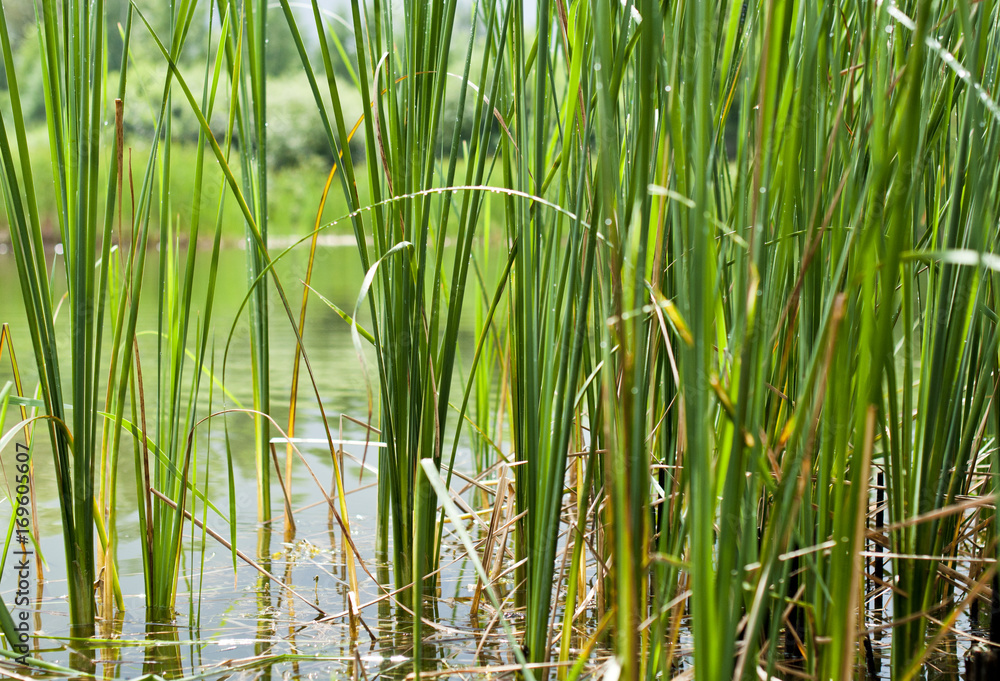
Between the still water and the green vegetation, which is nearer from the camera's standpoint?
the green vegetation

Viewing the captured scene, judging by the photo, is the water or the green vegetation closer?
the green vegetation

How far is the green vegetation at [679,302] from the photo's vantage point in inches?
15.9

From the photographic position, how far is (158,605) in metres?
0.79

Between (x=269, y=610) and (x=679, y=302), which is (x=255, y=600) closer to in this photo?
(x=269, y=610)

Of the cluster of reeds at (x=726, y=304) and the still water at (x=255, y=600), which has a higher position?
the cluster of reeds at (x=726, y=304)

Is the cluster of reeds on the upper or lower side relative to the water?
upper

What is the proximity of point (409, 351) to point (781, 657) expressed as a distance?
17.5 inches

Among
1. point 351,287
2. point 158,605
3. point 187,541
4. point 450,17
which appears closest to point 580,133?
point 450,17

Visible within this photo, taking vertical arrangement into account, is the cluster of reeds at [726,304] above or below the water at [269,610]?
above

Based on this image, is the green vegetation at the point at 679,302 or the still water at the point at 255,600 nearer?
the green vegetation at the point at 679,302

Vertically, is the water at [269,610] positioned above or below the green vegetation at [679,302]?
below

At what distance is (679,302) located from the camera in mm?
557

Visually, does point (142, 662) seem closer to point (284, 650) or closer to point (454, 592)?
point (284, 650)

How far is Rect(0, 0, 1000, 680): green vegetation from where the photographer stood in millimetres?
403
